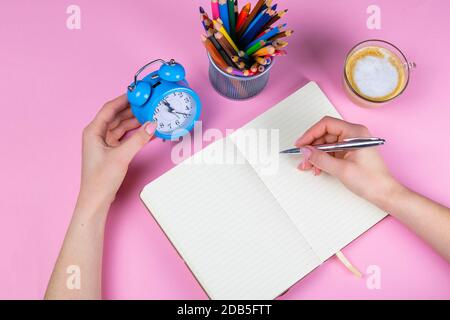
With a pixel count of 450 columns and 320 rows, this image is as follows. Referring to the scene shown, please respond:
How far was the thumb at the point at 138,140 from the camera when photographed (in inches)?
32.9

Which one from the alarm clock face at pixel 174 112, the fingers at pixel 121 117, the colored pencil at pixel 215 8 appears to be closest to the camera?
the colored pencil at pixel 215 8

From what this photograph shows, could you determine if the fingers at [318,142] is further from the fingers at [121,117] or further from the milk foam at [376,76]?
the fingers at [121,117]

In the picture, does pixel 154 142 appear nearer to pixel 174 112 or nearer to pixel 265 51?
pixel 174 112

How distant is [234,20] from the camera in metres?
0.81

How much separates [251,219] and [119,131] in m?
0.33

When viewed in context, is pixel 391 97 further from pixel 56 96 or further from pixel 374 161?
pixel 56 96

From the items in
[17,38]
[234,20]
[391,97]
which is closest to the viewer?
[234,20]

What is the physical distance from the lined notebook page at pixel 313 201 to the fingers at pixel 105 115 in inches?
9.4

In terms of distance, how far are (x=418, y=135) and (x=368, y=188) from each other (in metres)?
0.21

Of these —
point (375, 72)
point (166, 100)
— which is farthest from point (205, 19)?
point (375, 72)

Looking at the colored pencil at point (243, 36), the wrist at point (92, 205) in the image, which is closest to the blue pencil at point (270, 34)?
the colored pencil at point (243, 36)

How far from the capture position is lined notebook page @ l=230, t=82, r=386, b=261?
34.4 inches
